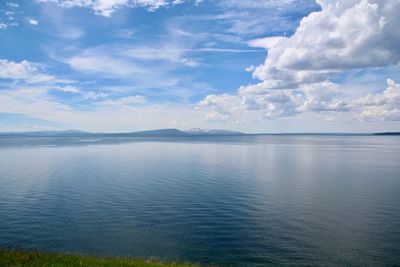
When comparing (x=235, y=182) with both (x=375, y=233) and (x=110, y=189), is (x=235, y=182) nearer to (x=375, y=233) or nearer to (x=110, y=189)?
(x=110, y=189)

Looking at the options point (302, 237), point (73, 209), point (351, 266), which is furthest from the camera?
point (73, 209)

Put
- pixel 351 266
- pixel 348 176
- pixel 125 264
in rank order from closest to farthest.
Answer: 1. pixel 125 264
2. pixel 351 266
3. pixel 348 176

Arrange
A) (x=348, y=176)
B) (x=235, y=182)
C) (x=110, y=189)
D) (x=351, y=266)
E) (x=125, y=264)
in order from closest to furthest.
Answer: (x=125, y=264) → (x=351, y=266) → (x=110, y=189) → (x=235, y=182) → (x=348, y=176)

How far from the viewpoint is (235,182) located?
245 feet

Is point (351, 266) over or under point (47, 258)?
under

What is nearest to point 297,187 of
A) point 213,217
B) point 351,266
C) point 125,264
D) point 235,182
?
point 235,182

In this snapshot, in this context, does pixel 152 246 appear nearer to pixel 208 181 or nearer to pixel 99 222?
pixel 99 222

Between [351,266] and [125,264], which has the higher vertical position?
[125,264]

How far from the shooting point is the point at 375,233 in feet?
131

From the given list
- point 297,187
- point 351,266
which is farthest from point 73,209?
point 297,187

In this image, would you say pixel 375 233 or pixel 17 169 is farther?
pixel 17 169

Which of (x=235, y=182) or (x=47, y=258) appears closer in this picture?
(x=47, y=258)

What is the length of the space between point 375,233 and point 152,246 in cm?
A: 2662

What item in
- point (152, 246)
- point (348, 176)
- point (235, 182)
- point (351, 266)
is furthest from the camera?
point (348, 176)
